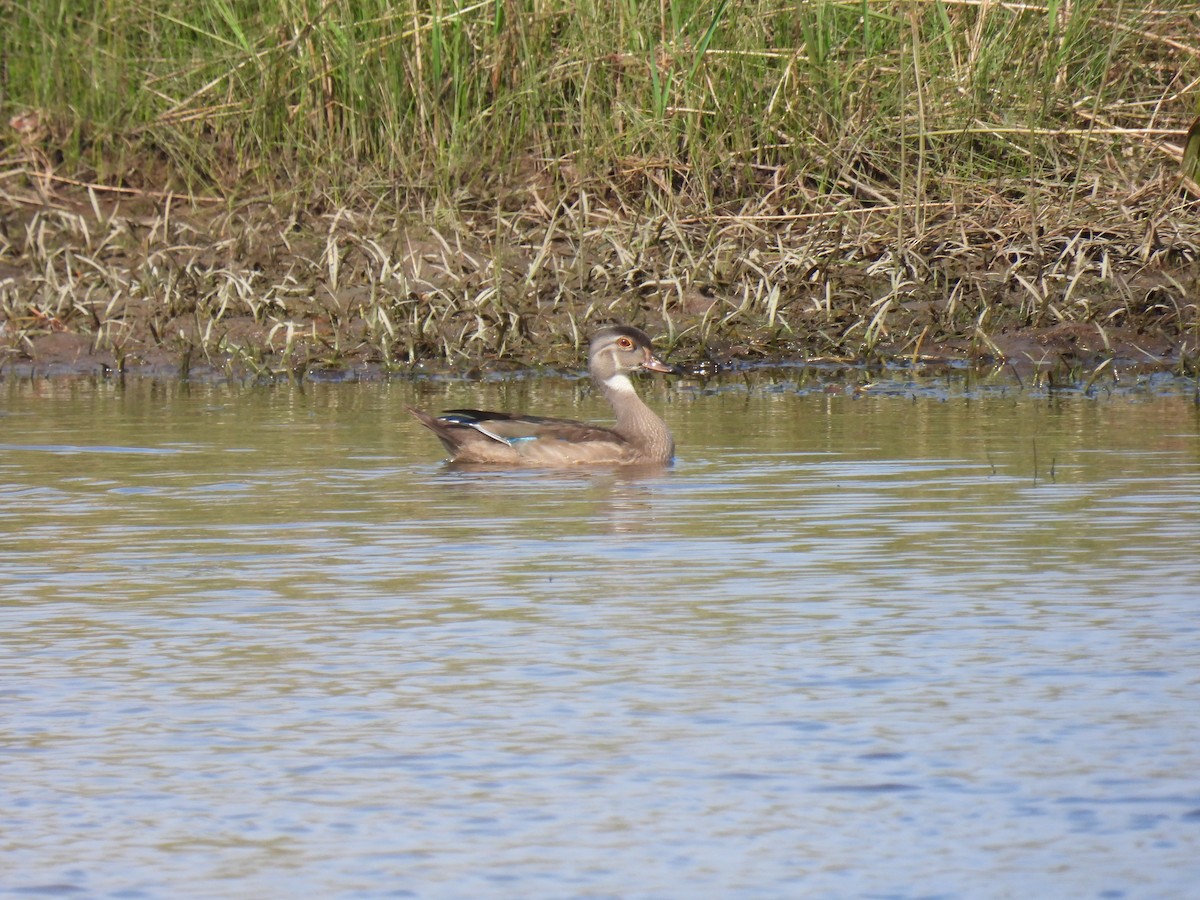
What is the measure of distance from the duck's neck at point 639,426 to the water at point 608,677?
38cm

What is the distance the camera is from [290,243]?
1468cm

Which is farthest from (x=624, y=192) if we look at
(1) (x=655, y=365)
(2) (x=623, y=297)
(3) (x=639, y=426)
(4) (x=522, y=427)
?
(4) (x=522, y=427)

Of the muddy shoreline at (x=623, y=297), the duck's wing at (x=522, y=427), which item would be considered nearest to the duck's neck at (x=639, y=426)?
the duck's wing at (x=522, y=427)

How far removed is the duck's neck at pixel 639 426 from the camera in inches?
384

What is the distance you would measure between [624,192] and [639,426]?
4.77 m

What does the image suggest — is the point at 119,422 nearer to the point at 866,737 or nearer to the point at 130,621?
the point at 130,621

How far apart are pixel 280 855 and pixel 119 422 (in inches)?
281

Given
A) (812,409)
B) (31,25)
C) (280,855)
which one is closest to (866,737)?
(280,855)

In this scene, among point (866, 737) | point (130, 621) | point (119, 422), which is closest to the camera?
point (866, 737)

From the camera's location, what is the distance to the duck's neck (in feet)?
32.0

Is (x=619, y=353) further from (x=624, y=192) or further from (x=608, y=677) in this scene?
(x=608, y=677)

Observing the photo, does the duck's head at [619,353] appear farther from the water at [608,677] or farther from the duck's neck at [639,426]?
the water at [608,677]

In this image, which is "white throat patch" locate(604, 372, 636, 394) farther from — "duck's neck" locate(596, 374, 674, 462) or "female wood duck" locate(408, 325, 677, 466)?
"female wood duck" locate(408, 325, 677, 466)

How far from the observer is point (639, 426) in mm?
9992
